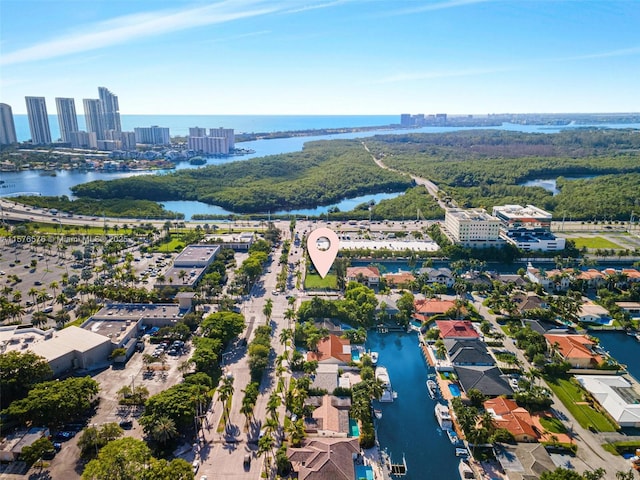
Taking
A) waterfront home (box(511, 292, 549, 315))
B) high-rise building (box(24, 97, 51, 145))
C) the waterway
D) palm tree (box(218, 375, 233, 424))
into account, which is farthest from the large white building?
high-rise building (box(24, 97, 51, 145))

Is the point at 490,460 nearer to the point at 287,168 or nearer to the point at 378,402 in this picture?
the point at 378,402

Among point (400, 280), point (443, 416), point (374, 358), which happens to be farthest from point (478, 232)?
point (443, 416)

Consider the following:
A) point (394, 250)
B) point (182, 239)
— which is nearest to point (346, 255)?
point (394, 250)

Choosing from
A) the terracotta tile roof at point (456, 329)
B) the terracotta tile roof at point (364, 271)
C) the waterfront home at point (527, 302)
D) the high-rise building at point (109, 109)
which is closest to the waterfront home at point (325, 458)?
the terracotta tile roof at point (456, 329)

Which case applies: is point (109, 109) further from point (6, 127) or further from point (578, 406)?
point (578, 406)

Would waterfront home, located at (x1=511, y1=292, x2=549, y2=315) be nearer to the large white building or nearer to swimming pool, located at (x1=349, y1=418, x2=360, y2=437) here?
the large white building

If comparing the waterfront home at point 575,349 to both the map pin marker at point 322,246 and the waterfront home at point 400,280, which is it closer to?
the waterfront home at point 400,280
